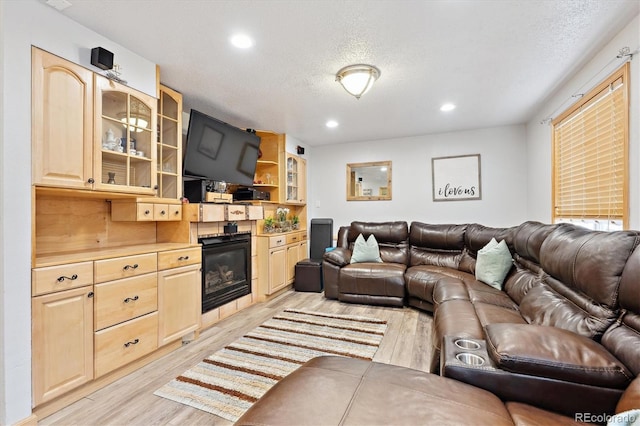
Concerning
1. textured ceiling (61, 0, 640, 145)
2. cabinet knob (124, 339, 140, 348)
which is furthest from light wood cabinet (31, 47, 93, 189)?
cabinet knob (124, 339, 140, 348)

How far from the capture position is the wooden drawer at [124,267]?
193 cm

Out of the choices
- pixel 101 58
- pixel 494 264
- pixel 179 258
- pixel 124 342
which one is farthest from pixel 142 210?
pixel 494 264

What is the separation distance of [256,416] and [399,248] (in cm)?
371

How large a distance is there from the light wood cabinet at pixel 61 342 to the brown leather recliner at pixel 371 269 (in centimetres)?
269

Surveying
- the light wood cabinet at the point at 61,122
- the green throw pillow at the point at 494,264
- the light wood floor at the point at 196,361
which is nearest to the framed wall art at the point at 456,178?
the green throw pillow at the point at 494,264

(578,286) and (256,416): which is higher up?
(578,286)

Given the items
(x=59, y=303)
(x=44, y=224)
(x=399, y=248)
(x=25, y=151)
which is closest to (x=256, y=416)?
(x=59, y=303)

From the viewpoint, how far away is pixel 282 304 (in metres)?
3.79

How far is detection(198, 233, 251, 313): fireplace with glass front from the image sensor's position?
9.94 ft

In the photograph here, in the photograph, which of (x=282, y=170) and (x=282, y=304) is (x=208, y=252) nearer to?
(x=282, y=304)

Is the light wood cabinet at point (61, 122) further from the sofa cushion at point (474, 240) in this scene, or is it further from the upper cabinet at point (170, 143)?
the sofa cushion at point (474, 240)

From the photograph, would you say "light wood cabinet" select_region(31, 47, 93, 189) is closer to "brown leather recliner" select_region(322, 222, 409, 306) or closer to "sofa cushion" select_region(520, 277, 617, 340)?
"brown leather recliner" select_region(322, 222, 409, 306)

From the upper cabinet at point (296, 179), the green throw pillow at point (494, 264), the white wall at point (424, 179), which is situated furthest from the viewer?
the upper cabinet at point (296, 179)

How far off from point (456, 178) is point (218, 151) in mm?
3613
